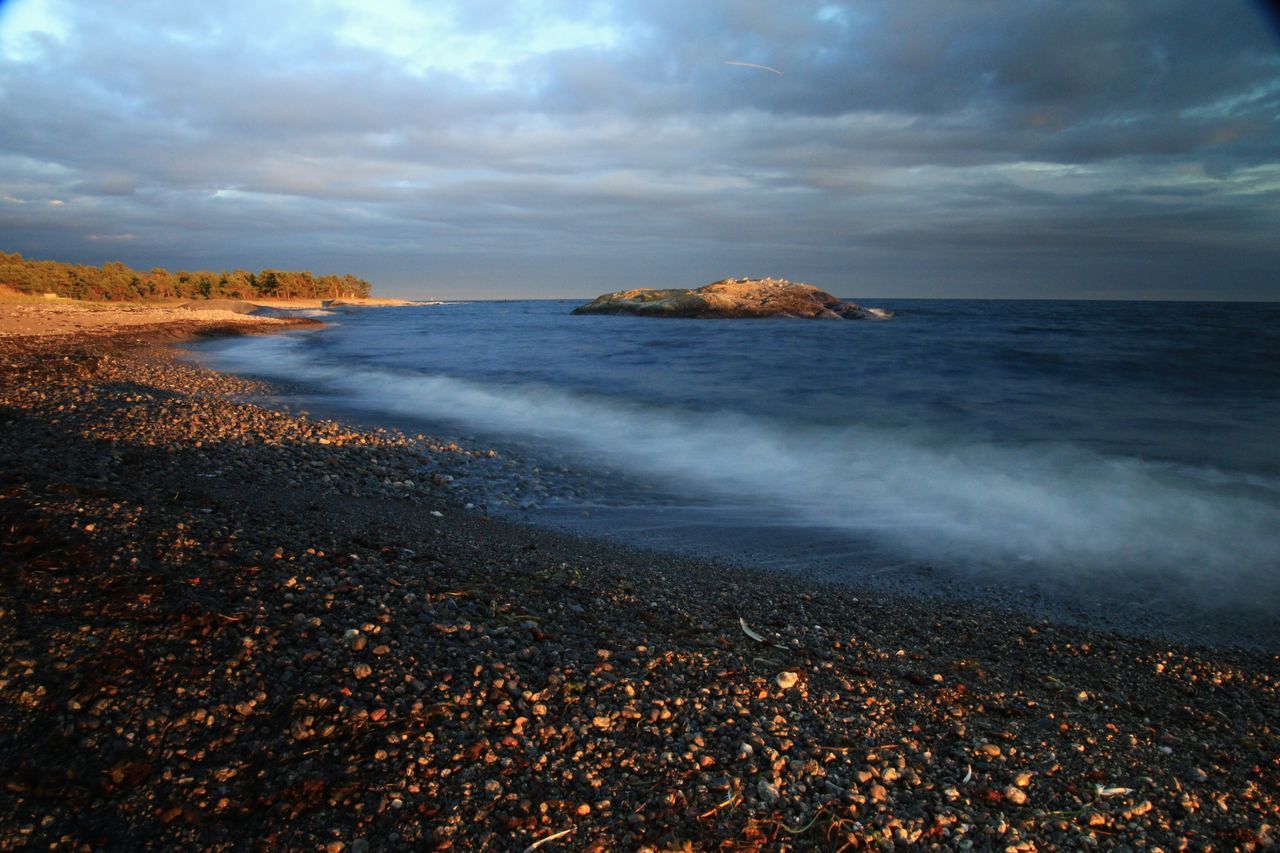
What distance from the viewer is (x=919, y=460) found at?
9.55 metres

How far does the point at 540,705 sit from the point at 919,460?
8.39 m

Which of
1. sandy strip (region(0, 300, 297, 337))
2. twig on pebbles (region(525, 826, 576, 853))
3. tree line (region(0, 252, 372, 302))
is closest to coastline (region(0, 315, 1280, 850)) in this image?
twig on pebbles (region(525, 826, 576, 853))

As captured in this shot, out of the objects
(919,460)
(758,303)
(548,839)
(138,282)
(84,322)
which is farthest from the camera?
(138,282)

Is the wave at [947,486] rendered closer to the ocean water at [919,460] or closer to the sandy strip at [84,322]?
the ocean water at [919,460]

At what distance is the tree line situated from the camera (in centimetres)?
5256

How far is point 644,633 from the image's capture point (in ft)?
10.9

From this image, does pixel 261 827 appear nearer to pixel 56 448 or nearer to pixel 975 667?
pixel 975 667

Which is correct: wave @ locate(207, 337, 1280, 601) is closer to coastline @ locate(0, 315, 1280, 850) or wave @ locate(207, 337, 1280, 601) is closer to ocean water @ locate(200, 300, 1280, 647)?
ocean water @ locate(200, 300, 1280, 647)

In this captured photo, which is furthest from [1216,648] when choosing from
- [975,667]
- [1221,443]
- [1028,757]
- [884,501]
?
[1221,443]

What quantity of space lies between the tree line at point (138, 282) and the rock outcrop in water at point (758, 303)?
157 feet

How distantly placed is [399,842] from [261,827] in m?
0.40

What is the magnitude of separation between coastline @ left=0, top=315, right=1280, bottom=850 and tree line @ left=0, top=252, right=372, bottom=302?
6667 centimetres

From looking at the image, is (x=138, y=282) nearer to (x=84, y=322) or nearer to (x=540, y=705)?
(x=84, y=322)

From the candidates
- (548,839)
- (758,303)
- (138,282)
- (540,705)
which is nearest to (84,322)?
(540,705)
